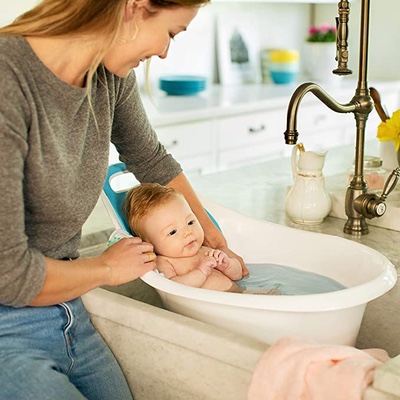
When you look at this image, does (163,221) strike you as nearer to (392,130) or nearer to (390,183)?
(390,183)

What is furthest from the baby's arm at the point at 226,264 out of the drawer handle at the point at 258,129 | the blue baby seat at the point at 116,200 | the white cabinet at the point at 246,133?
the drawer handle at the point at 258,129

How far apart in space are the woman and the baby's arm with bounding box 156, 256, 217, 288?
0.36ft

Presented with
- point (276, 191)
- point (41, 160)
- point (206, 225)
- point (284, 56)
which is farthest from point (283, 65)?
point (41, 160)

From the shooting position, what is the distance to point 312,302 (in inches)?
47.4

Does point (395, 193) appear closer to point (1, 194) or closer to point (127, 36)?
point (127, 36)

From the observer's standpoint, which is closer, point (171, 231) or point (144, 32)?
point (144, 32)

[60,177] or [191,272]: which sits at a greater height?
[60,177]

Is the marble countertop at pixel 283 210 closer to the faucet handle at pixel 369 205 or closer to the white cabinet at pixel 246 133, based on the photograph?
the faucet handle at pixel 369 205

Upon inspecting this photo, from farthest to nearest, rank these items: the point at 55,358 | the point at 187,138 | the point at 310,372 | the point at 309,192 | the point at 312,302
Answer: the point at 187,138 < the point at 309,192 < the point at 55,358 < the point at 312,302 < the point at 310,372

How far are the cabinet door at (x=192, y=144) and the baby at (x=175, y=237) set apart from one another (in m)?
1.88

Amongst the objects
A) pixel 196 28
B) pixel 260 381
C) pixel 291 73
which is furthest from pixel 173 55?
pixel 260 381

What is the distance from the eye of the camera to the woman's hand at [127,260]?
1.36 metres

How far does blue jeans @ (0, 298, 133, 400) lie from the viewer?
1.21 meters

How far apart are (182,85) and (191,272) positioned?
2541 mm
